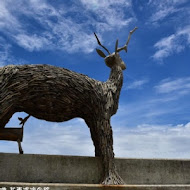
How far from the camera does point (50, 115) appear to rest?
545cm

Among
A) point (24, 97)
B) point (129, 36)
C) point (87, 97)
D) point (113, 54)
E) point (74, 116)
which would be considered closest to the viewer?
point (24, 97)

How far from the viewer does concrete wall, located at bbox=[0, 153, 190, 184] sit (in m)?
4.84

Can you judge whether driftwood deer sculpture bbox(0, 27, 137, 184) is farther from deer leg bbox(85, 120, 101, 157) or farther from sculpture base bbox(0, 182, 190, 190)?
sculpture base bbox(0, 182, 190, 190)

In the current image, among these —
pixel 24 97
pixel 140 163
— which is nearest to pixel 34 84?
pixel 24 97

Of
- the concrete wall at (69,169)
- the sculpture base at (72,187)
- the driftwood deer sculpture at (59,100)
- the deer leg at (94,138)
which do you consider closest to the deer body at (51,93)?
the driftwood deer sculpture at (59,100)

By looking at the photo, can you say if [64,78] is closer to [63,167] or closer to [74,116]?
[74,116]

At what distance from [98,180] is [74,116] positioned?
56.7 inches

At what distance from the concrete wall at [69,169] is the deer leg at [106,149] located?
0.30m

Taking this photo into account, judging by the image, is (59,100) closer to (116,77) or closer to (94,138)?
(94,138)

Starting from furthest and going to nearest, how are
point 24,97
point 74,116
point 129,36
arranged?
point 129,36 < point 74,116 < point 24,97

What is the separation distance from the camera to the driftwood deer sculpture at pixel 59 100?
4715mm

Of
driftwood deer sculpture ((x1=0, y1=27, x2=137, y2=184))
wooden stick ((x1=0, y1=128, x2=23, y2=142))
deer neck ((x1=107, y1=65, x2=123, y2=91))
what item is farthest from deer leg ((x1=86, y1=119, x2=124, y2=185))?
wooden stick ((x1=0, y1=128, x2=23, y2=142))

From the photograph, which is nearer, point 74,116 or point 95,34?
point 74,116

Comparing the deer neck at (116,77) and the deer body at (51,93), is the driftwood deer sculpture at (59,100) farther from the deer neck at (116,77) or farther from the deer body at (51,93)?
the deer neck at (116,77)
